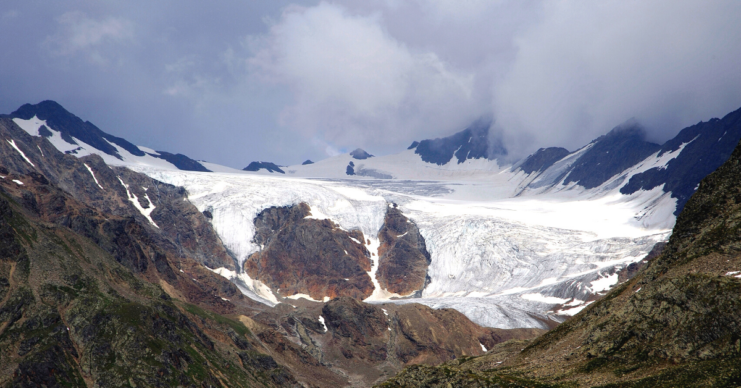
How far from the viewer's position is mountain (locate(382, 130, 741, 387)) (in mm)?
35312

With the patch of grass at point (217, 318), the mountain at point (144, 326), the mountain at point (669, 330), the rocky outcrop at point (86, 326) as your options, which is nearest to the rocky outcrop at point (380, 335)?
the mountain at point (144, 326)

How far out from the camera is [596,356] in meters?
43.9

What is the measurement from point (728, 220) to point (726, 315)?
703 inches

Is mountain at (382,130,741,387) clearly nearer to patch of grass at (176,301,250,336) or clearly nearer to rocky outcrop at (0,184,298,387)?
rocky outcrop at (0,184,298,387)

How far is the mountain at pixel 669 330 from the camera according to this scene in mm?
35312

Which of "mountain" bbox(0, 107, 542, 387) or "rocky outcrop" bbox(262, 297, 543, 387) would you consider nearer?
"mountain" bbox(0, 107, 542, 387)

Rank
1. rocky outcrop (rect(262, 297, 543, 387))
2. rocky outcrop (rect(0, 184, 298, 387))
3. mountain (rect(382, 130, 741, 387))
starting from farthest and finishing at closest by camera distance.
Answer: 1. rocky outcrop (rect(262, 297, 543, 387))
2. rocky outcrop (rect(0, 184, 298, 387))
3. mountain (rect(382, 130, 741, 387))

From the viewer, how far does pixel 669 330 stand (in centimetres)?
3981

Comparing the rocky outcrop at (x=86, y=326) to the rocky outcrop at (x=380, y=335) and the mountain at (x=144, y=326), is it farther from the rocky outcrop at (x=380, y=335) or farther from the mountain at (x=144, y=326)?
the rocky outcrop at (x=380, y=335)

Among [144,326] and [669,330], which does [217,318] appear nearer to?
[144,326]

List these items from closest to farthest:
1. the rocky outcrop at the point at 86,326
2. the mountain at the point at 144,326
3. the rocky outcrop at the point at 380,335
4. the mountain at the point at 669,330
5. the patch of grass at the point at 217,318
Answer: the mountain at the point at 669,330
the rocky outcrop at the point at 86,326
the mountain at the point at 144,326
the patch of grass at the point at 217,318
the rocky outcrop at the point at 380,335

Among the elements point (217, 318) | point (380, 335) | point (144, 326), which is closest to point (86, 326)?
point (144, 326)

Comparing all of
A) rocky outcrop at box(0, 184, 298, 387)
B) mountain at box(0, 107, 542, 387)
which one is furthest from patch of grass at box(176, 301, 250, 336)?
Result: rocky outcrop at box(0, 184, 298, 387)

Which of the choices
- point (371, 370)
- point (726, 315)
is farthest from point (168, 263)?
point (726, 315)
